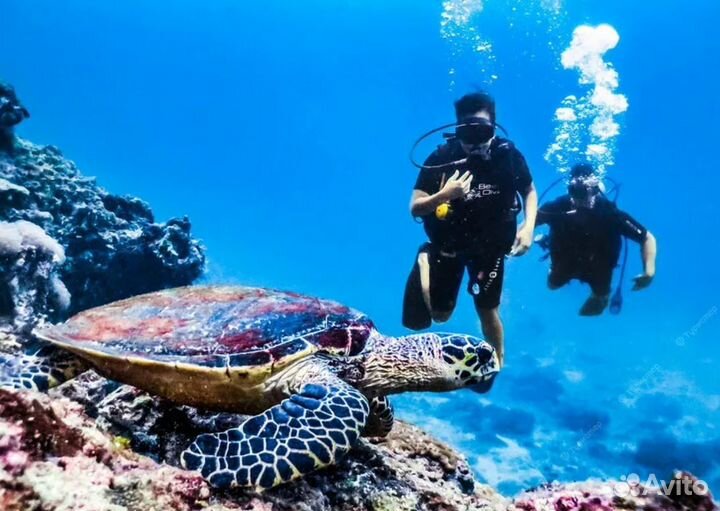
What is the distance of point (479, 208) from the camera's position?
7.31 metres

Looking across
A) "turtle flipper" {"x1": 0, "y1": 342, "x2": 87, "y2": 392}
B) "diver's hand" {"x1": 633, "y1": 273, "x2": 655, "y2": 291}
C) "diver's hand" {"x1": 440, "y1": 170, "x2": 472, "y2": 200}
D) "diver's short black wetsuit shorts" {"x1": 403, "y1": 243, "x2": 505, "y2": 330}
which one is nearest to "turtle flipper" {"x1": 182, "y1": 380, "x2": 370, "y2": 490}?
"turtle flipper" {"x1": 0, "y1": 342, "x2": 87, "y2": 392}

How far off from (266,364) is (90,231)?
782cm

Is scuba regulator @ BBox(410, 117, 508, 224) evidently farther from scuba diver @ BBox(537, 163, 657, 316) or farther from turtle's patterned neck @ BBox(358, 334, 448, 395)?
turtle's patterned neck @ BBox(358, 334, 448, 395)

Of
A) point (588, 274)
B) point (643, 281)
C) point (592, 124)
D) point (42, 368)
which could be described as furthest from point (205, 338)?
point (592, 124)

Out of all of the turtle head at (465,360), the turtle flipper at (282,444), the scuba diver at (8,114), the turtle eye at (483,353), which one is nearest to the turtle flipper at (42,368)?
the turtle flipper at (282,444)

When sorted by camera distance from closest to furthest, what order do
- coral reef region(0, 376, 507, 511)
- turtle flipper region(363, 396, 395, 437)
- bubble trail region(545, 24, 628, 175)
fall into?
coral reef region(0, 376, 507, 511) → turtle flipper region(363, 396, 395, 437) → bubble trail region(545, 24, 628, 175)

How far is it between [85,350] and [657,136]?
120 m

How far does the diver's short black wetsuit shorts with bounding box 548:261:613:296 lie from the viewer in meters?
9.56

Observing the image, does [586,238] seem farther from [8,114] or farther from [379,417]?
[8,114]

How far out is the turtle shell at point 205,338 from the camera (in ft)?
9.14

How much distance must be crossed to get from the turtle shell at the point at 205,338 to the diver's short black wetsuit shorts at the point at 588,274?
7.50 metres

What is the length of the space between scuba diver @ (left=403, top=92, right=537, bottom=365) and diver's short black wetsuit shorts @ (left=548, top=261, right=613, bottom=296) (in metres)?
2.65

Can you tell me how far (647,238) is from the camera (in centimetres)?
871

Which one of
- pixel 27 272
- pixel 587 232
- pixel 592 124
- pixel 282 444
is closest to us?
pixel 282 444
